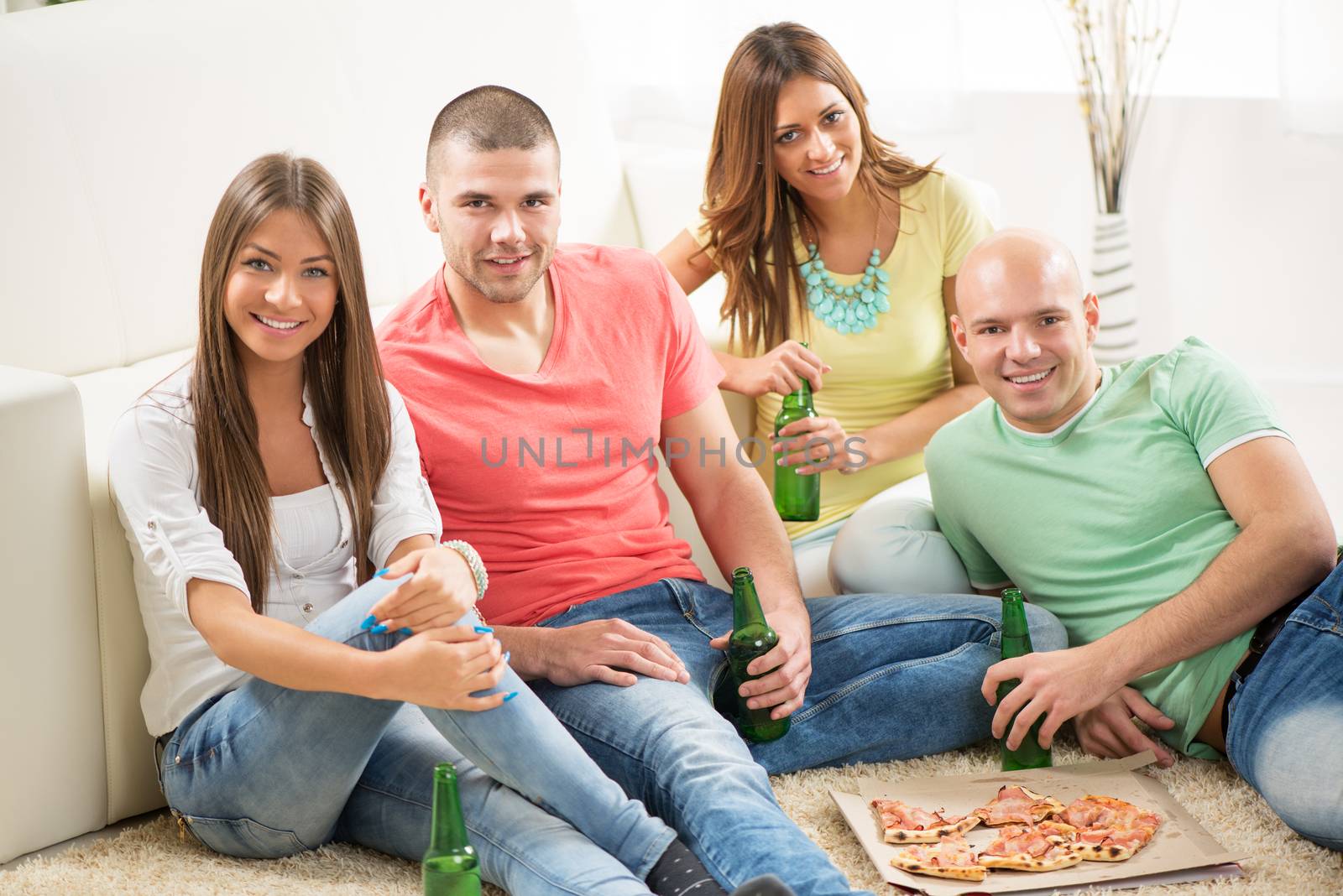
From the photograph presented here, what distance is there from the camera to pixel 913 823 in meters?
1.72

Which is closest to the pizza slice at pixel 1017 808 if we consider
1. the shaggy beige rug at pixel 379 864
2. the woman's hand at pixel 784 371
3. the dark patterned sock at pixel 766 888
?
the shaggy beige rug at pixel 379 864

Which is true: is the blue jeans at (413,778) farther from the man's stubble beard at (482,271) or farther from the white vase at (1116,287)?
the white vase at (1116,287)

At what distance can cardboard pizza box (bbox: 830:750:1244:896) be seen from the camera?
5.25ft

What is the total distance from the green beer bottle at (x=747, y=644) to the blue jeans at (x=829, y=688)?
0.03 meters

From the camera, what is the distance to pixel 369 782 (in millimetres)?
1686

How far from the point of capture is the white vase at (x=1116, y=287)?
149 inches

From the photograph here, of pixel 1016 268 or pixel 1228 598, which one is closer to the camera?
pixel 1228 598

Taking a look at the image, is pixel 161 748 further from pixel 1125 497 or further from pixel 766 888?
pixel 1125 497

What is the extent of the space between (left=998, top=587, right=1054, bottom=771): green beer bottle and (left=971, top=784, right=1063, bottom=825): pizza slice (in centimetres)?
9

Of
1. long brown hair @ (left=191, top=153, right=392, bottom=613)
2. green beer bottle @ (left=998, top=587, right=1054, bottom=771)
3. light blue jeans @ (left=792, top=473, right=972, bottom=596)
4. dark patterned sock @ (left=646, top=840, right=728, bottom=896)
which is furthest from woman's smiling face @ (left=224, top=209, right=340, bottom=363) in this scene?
green beer bottle @ (left=998, top=587, right=1054, bottom=771)

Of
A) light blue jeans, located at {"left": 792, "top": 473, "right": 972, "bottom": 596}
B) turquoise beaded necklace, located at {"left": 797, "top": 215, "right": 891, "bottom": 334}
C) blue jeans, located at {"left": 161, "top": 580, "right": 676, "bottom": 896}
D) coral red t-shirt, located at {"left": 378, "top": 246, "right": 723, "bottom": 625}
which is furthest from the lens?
turquoise beaded necklace, located at {"left": 797, "top": 215, "right": 891, "bottom": 334}

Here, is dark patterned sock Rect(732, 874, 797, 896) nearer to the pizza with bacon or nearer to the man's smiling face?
the pizza with bacon

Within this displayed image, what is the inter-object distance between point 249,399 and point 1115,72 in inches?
108

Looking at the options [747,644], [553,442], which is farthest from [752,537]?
Result: [553,442]
